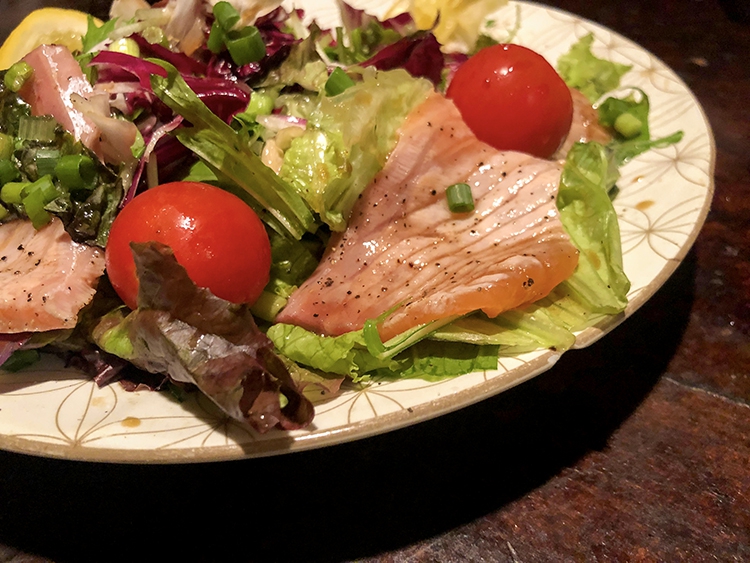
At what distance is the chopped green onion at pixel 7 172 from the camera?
2.52 meters

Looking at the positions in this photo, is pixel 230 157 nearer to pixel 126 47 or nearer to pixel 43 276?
pixel 43 276

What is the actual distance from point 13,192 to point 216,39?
3.81ft

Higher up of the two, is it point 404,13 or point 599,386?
point 404,13

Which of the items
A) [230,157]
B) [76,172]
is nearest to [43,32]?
[76,172]

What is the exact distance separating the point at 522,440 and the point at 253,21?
7.98 feet

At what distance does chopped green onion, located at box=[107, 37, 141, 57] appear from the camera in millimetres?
2924

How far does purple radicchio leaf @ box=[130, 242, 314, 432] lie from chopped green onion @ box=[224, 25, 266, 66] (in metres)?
1.53

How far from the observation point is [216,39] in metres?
2.96

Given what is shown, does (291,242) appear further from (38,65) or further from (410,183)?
(38,65)

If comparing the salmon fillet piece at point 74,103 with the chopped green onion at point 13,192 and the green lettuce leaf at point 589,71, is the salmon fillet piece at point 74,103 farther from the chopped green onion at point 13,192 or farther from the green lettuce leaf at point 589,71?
the green lettuce leaf at point 589,71

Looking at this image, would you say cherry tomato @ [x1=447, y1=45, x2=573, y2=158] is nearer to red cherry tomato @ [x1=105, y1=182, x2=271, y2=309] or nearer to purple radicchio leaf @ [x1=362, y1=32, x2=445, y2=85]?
purple radicchio leaf @ [x1=362, y1=32, x2=445, y2=85]

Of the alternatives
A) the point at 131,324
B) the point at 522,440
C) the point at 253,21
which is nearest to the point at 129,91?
the point at 253,21

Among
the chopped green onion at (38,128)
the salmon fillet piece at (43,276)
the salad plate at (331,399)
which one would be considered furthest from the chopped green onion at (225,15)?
the salad plate at (331,399)

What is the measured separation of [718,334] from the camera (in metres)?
2.47
